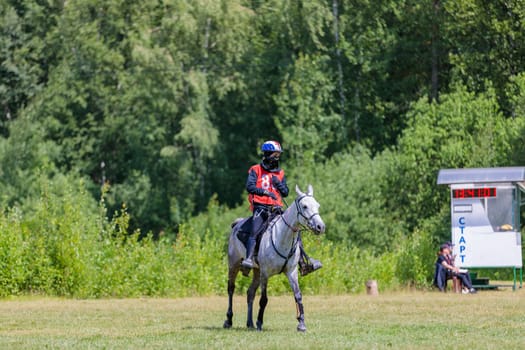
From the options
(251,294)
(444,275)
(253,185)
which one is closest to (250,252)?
(251,294)

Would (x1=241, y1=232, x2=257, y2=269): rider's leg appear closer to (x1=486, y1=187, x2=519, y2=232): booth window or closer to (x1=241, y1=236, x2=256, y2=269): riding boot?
(x1=241, y1=236, x2=256, y2=269): riding boot

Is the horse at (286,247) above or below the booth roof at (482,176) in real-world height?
below

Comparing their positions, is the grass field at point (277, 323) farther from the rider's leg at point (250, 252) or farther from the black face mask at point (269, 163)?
the black face mask at point (269, 163)

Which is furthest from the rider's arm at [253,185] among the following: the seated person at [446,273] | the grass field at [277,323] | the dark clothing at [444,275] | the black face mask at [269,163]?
the dark clothing at [444,275]

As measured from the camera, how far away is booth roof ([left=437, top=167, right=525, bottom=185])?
3300 cm

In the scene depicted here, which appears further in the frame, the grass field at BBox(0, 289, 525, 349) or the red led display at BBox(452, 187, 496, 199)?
Answer: the red led display at BBox(452, 187, 496, 199)

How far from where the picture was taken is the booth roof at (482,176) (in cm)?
3300

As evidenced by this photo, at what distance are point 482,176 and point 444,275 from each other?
3305 millimetres

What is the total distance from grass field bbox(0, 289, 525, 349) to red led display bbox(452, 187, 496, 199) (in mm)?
4238

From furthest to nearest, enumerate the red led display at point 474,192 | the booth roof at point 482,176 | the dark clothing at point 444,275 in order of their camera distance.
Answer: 1. the red led display at point 474,192
2. the booth roof at point 482,176
3. the dark clothing at point 444,275

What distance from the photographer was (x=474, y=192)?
3366cm

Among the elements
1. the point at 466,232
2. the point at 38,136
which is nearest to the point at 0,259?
the point at 466,232

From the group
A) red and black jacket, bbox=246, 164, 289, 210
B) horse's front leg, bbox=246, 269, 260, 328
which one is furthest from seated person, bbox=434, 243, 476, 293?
red and black jacket, bbox=246, 164, 289, 210

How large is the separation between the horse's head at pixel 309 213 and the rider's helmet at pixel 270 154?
1.02 m
